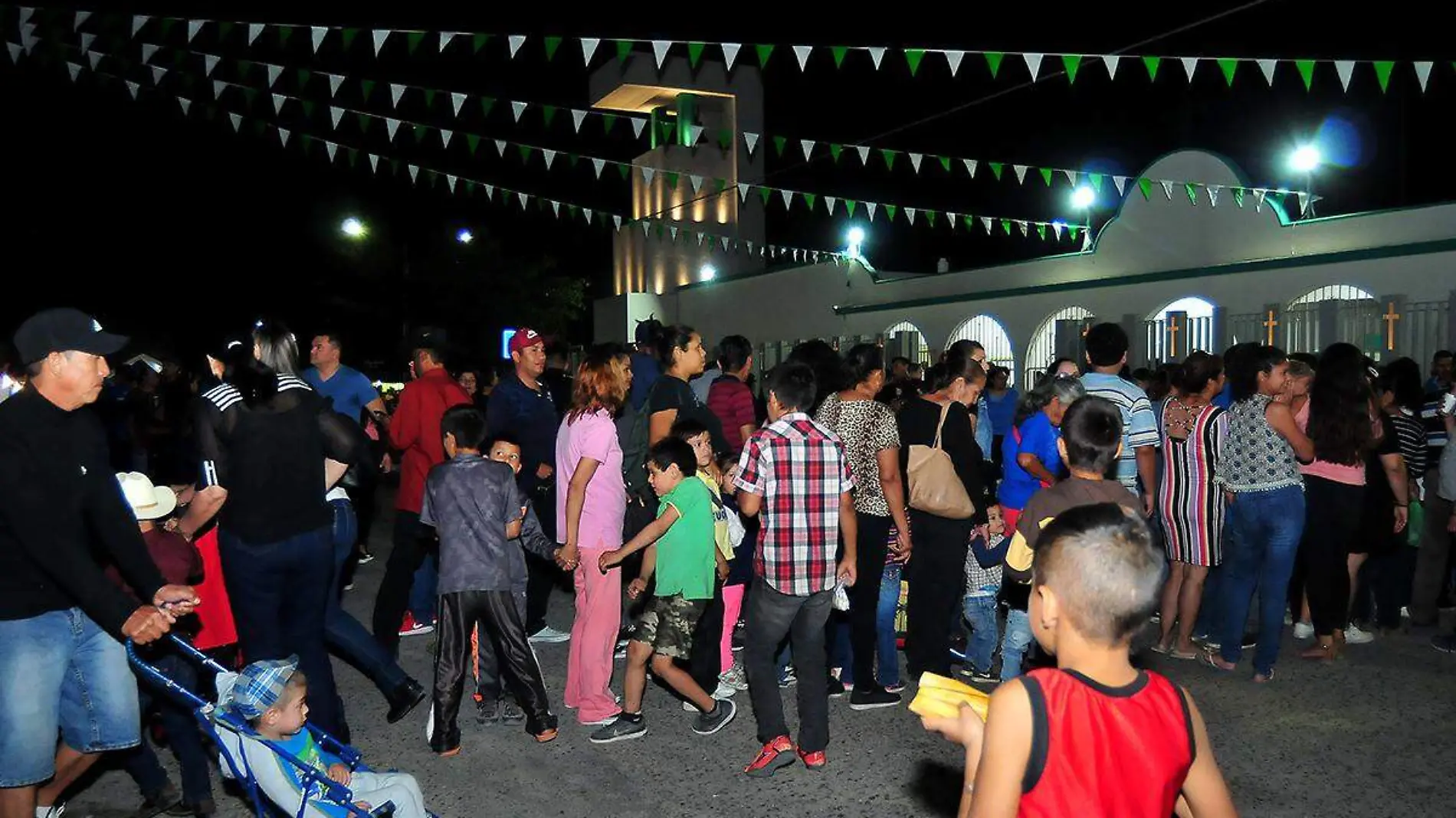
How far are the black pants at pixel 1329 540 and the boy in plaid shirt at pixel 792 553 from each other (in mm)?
3627

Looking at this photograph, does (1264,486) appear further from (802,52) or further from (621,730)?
(802,52)

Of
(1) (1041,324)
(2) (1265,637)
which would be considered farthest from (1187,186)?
(2) (1265,637)

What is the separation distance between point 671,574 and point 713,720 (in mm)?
863

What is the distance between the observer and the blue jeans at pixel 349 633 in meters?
5.90

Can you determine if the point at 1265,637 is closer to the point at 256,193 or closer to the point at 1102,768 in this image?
the point at 1102,768

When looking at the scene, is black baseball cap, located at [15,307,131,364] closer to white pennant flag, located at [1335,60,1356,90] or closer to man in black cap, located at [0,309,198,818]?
man in black cap, located at [0,309,198,818]

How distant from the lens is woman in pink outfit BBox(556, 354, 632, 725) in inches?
231

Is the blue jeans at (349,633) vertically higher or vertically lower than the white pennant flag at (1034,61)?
lower

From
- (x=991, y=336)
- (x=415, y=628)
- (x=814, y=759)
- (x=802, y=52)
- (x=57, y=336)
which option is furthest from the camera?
(x=991, y=336)

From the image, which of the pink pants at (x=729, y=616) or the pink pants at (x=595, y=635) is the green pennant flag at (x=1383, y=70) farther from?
the pink pants at (x=595, y=635)

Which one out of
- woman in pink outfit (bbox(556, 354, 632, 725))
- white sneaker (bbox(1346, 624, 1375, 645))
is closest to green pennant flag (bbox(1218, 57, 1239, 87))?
white sneaker (bbox(1346, 624, 1375, 645))

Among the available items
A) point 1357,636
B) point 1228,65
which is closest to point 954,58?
point 1228,65

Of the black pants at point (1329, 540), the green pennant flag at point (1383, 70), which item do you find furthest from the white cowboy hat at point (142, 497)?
the green pennant flag at point (1383, 70)

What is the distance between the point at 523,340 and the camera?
288 inches
